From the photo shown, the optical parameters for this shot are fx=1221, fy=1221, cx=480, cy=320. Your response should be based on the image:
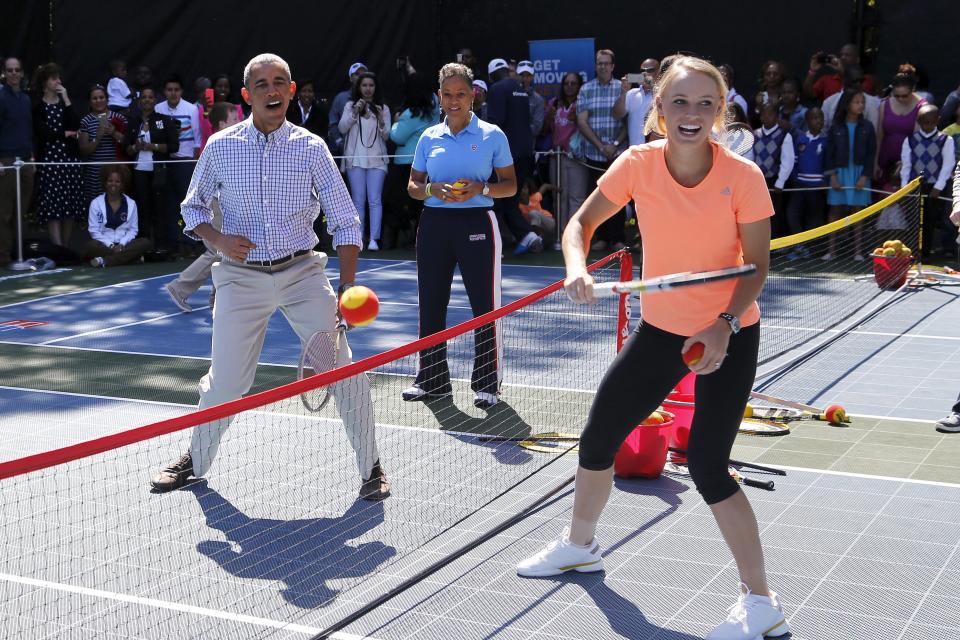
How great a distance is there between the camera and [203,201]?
6.86m

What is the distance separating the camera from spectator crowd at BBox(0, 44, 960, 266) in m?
17.2

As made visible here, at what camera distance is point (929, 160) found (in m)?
17.0

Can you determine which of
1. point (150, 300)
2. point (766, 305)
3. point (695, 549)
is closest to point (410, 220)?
point (150, 300)

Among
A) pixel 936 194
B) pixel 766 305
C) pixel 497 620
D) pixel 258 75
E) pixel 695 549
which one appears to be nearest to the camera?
pixel 497 620

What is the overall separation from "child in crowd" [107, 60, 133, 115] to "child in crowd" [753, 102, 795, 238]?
32.3 feet

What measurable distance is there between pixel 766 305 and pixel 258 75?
27.2 ft

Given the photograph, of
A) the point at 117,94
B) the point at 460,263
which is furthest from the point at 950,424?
the point at 117,94

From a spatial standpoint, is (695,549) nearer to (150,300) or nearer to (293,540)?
(293,540)

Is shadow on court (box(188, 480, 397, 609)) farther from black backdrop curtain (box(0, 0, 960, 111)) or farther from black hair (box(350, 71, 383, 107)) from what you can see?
black backdrop curtain (box(0, 0, 960, 111))

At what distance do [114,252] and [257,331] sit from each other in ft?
36.6

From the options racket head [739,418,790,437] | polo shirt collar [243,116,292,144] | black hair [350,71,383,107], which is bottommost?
racket head [739,418,790,437]

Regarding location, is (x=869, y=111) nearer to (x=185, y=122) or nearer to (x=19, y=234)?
(x=185, y=122)

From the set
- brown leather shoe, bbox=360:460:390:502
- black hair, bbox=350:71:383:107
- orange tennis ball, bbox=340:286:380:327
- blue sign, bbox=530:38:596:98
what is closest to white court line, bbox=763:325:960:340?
brown leather shoe, bbox=360:460:390:502

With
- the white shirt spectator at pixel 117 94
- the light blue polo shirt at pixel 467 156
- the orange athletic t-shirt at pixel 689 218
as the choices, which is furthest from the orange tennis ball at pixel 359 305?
the white shirt spectator at pixel 117 94
